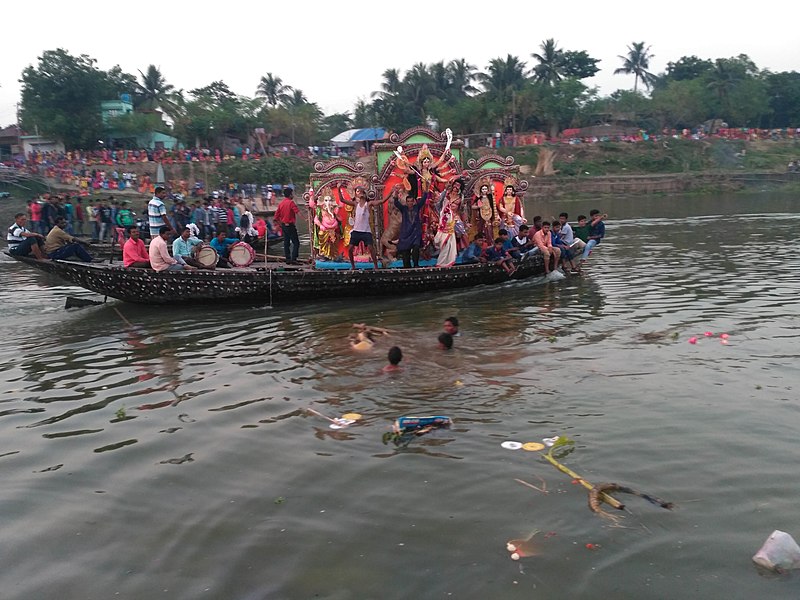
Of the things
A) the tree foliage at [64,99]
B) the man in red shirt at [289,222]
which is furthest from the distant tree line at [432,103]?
the man in red shirt at [289,222]

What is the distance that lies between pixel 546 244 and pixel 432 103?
49.8 metres

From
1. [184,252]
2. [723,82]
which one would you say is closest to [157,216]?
[184,252]

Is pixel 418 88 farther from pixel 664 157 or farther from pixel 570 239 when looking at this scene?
pixel 570 239

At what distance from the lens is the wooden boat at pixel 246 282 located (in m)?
12.8

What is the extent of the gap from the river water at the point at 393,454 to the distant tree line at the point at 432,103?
138 ft

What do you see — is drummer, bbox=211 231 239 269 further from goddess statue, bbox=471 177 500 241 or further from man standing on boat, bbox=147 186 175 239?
goddess statue, bbox=471 177 500 241

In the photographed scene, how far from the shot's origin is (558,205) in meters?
44.0

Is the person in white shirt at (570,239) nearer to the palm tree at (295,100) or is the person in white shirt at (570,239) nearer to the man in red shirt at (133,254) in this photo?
the man in red shirt at (133,254)

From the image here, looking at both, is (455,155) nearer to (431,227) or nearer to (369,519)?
(431,227)

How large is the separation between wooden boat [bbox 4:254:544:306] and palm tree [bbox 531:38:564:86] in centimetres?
6136

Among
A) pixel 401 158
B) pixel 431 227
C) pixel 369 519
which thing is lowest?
pixel 369 519

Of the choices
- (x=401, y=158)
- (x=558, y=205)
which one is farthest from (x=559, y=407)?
(x=558, y=205)

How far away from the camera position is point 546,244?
50.6ft

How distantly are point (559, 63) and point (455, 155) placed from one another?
202ft
